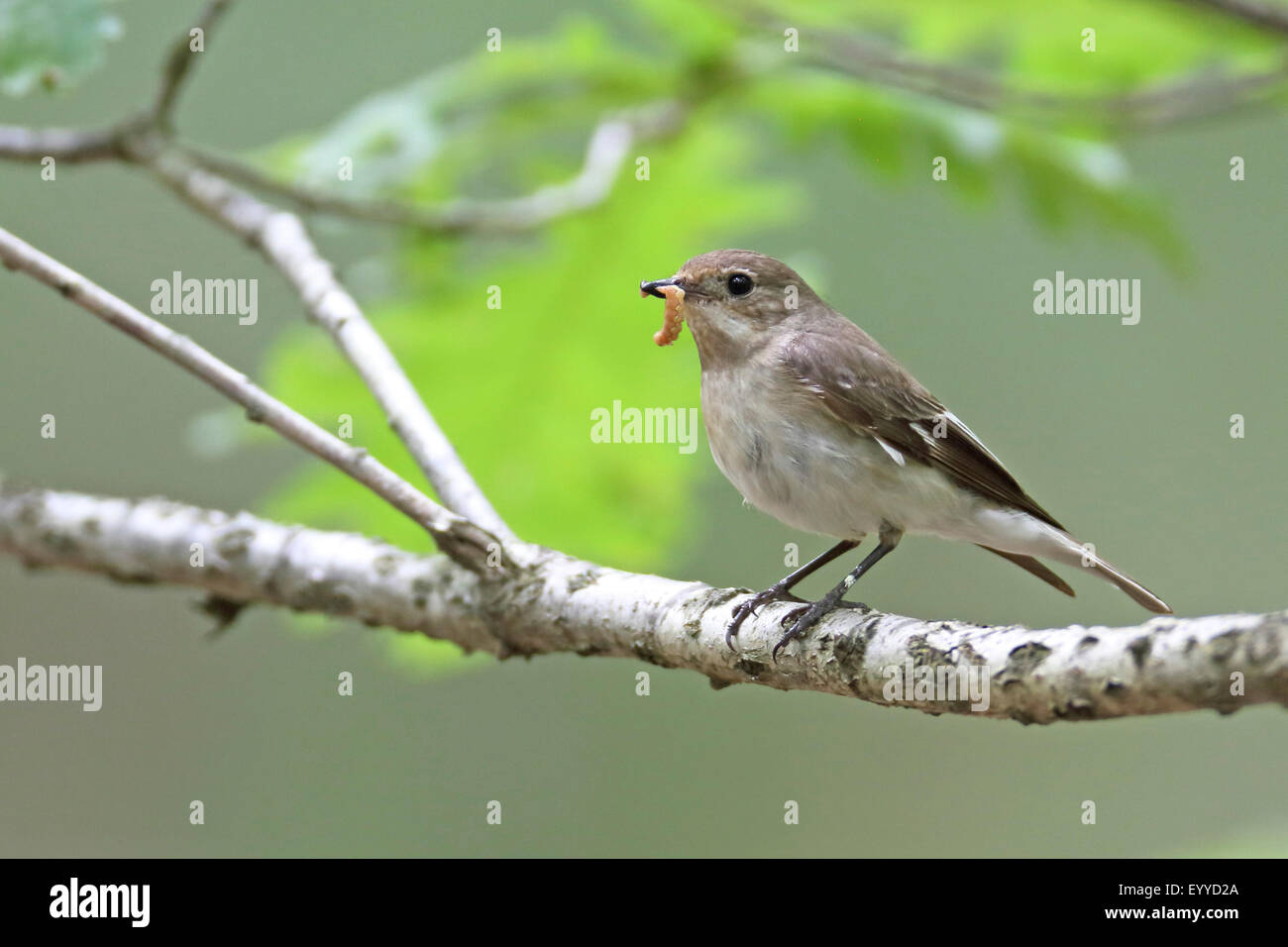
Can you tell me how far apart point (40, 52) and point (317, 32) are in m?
3.86

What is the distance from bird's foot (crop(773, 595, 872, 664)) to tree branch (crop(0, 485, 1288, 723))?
0.02m

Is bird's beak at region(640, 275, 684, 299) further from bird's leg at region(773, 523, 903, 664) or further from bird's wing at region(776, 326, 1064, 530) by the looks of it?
bird's leg at region(773, 523, 903, 664)

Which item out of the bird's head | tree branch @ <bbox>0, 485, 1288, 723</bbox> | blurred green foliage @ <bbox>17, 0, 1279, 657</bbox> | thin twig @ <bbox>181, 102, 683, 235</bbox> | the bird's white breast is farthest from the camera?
blurred green foliage @ <bbox>17, 0, 1279, 657</bbox>

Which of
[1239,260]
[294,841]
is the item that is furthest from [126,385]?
[1239,260]

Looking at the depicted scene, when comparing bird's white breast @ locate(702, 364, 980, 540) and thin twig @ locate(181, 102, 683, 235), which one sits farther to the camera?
thin twig @ locate(181, 102, 683, 235)

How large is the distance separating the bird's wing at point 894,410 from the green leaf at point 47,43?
185 cm

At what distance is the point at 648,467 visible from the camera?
16.2ft

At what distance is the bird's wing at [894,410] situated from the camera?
340 cm

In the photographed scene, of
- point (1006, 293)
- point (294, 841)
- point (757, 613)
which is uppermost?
point (1006, 293)

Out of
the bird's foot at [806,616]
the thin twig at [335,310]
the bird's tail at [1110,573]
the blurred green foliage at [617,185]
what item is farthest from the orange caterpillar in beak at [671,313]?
the bird's tail at [1110,573]

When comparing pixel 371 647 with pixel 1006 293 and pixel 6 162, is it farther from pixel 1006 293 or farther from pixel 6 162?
pixel 1006 293

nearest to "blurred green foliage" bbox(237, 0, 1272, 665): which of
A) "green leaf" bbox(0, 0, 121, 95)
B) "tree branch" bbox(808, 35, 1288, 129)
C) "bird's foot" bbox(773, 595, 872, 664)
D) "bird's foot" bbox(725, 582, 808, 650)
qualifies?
"tree branch" bbox(808, 35, 1288, 129)

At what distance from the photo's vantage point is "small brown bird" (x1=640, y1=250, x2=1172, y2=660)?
327cm

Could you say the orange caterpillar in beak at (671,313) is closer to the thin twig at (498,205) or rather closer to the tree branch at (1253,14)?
the thin twig at (498,205)
